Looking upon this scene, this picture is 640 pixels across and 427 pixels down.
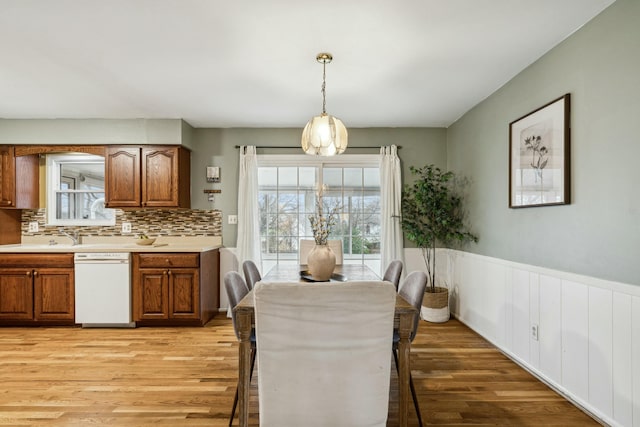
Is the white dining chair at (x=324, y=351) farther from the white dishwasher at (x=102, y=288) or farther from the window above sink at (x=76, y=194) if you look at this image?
the window above sink at (x=76, y=194)

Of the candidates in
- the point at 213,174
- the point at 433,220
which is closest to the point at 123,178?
the point at 213,174

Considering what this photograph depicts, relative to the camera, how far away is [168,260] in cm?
411

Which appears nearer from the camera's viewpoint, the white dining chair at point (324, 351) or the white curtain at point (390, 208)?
the white dining chair at point (324, 351)

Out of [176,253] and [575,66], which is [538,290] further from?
[176,253]

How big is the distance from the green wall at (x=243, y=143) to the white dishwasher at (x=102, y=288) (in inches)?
46.3

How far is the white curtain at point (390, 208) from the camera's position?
4.64 meters

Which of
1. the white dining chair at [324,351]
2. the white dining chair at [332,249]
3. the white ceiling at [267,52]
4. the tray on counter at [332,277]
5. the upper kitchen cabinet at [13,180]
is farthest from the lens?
the upper kitchen cabinet at [13,180]

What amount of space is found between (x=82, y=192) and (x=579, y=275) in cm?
524

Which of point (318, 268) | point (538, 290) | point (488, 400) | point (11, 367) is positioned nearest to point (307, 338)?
point (318, 268)

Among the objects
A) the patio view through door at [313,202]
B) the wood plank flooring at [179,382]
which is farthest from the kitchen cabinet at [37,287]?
the patio view through door at [313,202]

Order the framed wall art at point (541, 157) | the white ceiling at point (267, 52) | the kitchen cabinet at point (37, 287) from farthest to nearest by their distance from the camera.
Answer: the kitchen cabinet at point (37, 287) → the framed wall art at point (541, 157) → the white ceiling at point (267, 52)

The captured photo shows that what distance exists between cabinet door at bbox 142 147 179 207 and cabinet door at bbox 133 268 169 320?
0.83 metres

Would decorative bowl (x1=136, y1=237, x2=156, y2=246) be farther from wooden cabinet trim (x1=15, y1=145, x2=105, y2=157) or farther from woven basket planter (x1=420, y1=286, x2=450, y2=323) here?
woven basket planter (x1=420, y1=286, x2=450, y2=323)

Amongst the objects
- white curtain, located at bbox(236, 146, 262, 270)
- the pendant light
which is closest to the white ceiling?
the pendant light
